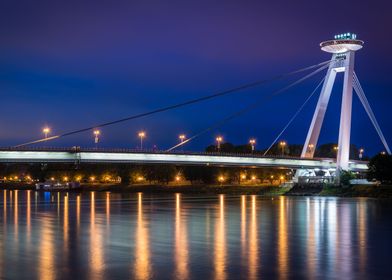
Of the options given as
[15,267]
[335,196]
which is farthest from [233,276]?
[335,196]

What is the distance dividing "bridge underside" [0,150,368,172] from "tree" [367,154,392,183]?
868cm

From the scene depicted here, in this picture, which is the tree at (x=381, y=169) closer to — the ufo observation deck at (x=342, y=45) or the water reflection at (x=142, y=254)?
the ufo observation deck at (x=342, y=45)

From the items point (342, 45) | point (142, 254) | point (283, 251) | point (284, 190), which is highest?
point (342, 45)

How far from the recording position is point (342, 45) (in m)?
89.6

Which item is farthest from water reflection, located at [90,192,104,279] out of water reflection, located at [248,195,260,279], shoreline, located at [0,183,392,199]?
shoreline, located at [0,183,392,199]

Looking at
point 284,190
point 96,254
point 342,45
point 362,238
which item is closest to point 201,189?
point 284,190

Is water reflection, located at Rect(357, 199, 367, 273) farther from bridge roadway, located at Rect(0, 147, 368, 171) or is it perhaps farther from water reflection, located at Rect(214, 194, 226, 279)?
bridge roadway, located at Rect(0, 147, 368, 171)

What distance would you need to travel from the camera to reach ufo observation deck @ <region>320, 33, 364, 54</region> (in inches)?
3509

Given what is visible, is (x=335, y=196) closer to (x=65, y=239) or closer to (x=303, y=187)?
(x=303, y=187)

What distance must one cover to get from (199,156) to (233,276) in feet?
222

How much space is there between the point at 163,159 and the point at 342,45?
97.0 ft

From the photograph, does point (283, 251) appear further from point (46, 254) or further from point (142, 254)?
point (46, 254)

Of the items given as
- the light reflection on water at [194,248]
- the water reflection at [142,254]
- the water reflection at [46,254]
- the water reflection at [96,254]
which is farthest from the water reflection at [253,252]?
the water reflection at [46,254]

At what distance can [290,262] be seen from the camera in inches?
838
